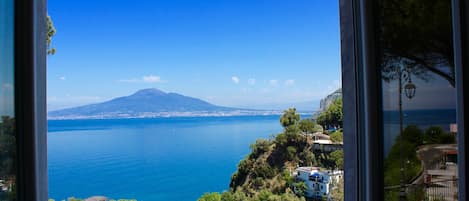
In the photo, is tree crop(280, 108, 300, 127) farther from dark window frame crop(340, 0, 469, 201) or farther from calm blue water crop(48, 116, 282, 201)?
dark window frame crop(340, 0, 469, 201)

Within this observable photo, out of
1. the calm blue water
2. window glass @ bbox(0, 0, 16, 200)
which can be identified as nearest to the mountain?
the calm blue water

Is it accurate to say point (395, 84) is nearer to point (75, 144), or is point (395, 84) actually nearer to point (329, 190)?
point (329, 190)

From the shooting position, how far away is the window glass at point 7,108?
1274 millimetres

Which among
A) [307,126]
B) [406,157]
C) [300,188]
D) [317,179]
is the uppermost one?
[406,157]

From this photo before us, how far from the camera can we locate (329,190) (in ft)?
40.3

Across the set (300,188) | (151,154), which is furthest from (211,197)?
(151,154)

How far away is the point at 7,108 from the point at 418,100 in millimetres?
1622

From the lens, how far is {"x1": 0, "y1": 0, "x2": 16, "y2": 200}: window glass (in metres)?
1.27

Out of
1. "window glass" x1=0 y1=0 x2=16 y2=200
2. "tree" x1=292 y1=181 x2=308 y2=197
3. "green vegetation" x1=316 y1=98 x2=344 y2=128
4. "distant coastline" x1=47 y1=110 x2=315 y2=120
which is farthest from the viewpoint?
"distant coastline" x1=47 y1=110 x2=315 y2=120

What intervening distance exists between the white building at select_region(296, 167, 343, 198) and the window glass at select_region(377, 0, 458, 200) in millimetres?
10840

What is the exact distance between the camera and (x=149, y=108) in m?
21.6

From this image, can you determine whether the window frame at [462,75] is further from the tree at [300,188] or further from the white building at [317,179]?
the tree at [300,188]

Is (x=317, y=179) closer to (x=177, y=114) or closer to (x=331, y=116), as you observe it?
(x=331, y=116)

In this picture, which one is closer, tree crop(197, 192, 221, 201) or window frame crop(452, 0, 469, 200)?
window frame crop(452, 0, 469, 200)
